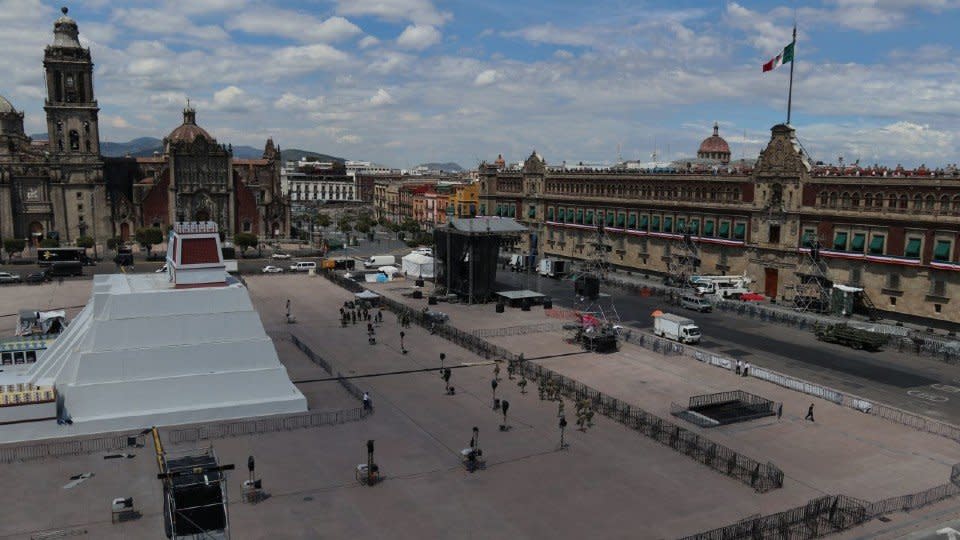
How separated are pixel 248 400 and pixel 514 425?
13.6 m

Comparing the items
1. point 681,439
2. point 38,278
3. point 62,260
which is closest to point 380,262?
point 62,260

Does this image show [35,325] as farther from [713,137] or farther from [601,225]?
[713,137]

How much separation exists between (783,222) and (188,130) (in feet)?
331

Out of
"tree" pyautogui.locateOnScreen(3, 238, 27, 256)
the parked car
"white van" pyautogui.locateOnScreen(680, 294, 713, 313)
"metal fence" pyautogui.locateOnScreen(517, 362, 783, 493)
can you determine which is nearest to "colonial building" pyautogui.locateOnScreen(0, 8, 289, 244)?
"tree" pyautogui.locateOnScreen(3, 238, 27, 256)

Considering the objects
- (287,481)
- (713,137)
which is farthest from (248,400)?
→ (713,137)

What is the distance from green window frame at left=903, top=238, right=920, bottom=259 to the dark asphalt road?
12026mm

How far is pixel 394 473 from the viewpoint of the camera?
28469 millimetres

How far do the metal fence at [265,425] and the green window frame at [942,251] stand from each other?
4982cm

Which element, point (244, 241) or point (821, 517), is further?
point (244, 241)

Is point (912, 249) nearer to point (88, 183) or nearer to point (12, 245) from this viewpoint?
point (12, 245)

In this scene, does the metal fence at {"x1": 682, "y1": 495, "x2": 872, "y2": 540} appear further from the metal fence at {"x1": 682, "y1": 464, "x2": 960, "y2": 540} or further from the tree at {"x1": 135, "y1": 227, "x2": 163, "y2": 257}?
the tree at {"x1": 135, "y1": 227, "x2": 163, "y2": 257}

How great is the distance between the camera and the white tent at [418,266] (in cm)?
8338

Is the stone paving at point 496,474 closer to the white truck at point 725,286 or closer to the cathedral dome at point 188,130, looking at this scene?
the white truck at point 725,286

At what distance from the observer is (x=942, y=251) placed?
5800 cm
